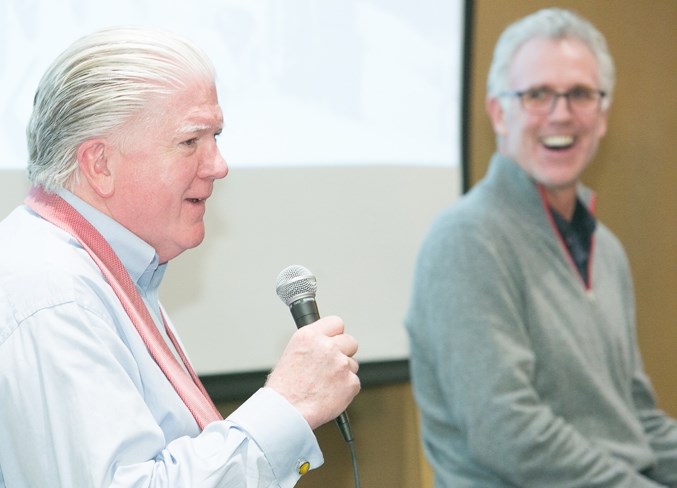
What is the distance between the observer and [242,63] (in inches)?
96.0

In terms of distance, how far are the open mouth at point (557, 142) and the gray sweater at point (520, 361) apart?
0.21 m

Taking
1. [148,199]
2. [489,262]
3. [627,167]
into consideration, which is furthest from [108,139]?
[627,167]

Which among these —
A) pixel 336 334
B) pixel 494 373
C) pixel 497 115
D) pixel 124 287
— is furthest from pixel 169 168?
pixel 497 115

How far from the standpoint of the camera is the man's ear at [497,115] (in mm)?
→ 2520

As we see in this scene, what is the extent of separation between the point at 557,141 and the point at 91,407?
5.91ft

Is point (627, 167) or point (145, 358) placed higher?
point (145, 358)

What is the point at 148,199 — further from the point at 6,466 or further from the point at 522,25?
the point at 522,25

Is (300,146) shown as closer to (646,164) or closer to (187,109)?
(187,109)

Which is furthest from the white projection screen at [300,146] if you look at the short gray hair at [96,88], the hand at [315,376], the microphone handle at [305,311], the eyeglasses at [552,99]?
the hand at [315,376]

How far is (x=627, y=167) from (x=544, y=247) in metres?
1.15

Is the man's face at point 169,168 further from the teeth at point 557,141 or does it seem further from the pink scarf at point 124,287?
the teeth at point 557,141

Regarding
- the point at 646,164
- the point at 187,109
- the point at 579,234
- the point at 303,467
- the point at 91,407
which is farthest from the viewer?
the point at 646,164

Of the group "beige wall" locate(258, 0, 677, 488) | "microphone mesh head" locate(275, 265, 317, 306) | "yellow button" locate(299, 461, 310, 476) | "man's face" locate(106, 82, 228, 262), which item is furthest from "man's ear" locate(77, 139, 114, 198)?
"beige wall" locate(258, 0, 677, 488)

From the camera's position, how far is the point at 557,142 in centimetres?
250
